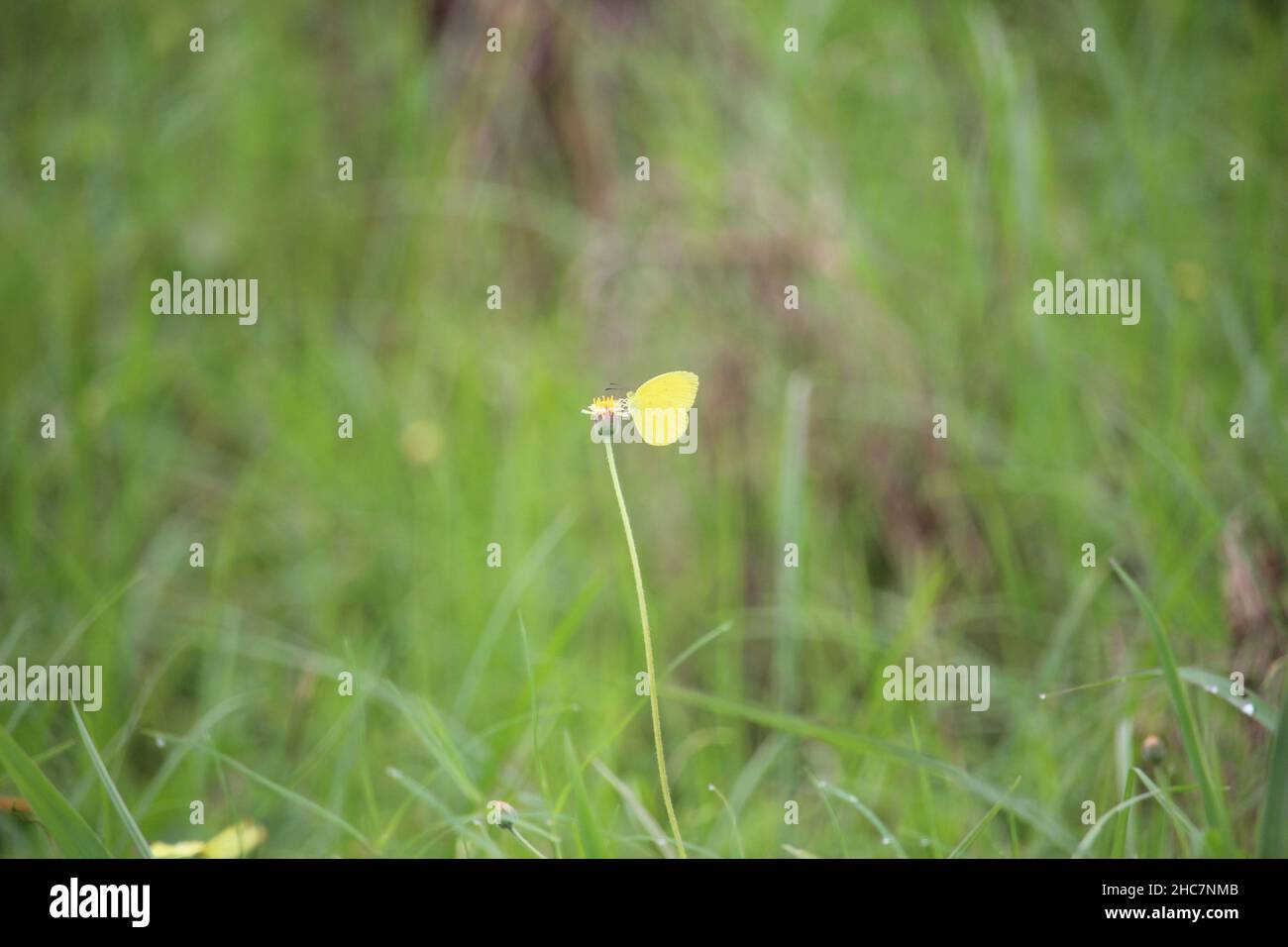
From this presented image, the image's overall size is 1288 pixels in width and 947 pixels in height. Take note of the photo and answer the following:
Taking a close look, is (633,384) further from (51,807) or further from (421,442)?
(51,807)

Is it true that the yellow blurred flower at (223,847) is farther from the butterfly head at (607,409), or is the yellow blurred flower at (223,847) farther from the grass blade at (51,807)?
the butterfly head at (607,409)

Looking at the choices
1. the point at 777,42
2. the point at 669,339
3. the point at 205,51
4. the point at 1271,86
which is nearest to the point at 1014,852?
the point at 669,339

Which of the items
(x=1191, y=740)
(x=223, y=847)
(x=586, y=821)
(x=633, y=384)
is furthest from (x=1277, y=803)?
(x=633, y=384)

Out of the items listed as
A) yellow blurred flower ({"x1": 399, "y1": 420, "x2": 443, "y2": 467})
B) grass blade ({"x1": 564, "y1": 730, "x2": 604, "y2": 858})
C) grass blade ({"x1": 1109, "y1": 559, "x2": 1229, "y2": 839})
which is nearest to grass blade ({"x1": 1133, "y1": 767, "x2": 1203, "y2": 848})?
grass blade ({"x1": 1109, "y1": 559, "x2": 1229, "y2": 839})

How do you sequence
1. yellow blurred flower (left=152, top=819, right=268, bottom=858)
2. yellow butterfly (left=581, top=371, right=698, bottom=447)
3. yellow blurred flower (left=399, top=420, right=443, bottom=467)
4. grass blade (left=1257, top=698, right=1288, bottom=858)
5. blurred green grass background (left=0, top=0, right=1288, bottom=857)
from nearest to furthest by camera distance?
grass blade (left=1257, top=698, right=1288, bottom=858) < yellow butterfly (left=581, top=371, right=698, bottom=447) < yellow blurred flower (left=152, top=819, right=268, bottom=858) < blurred green grass background (left=0, top=0, right=1288, bottom=857) < yellow blurred flower (left=399, top=420, right=443, bottom=467)

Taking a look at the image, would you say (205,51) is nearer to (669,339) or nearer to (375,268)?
(375,268)

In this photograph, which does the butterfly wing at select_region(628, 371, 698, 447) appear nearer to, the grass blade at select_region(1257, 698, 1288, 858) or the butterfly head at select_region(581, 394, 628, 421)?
the butterfly head at select_region(581, 394, 628, 421)

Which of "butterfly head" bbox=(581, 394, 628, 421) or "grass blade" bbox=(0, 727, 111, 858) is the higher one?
"butterfly head" bbox=(581, 394, 628, 421)
